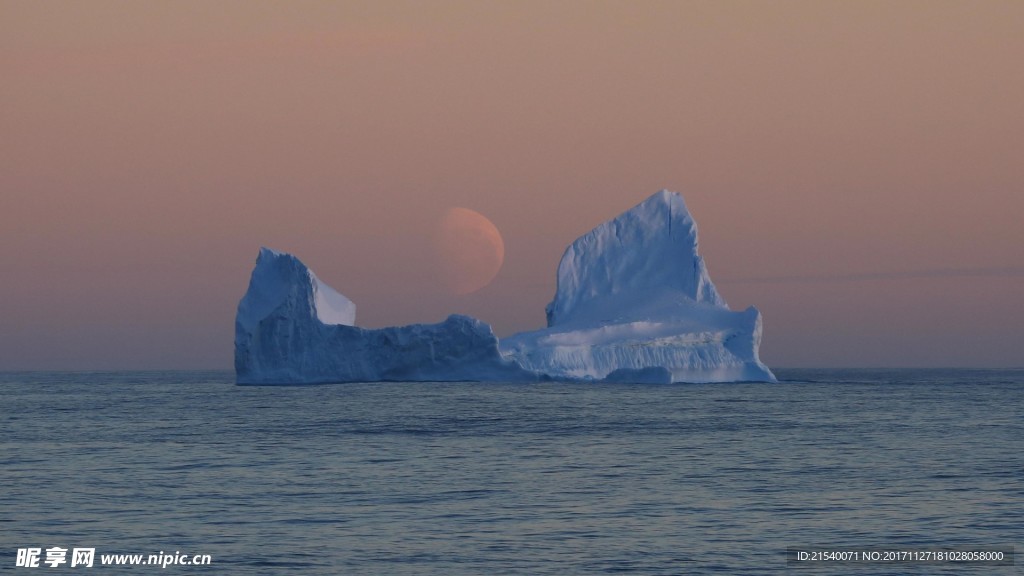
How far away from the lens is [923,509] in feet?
52.5

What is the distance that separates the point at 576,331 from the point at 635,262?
Answer: 18.9 ft

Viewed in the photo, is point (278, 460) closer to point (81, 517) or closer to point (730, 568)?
point (81, 517)

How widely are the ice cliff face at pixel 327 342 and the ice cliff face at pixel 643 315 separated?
237 centimetres

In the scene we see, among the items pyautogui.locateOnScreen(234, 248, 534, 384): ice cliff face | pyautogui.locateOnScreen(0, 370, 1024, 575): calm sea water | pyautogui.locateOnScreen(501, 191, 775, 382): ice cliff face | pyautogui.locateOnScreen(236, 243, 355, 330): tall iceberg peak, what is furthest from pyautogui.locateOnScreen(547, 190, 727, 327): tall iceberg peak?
pyautogui.locateOnScreen(0, 370, 1024, 575): calm sea water

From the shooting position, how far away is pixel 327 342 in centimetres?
5053

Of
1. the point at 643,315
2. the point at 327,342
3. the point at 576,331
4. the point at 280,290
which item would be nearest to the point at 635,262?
the point at 643,315

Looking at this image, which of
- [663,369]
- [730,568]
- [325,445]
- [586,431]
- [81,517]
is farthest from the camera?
[663,369]

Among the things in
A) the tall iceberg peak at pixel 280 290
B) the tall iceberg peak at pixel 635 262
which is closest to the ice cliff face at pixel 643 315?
the tall iceberg peak at pixel 635 262

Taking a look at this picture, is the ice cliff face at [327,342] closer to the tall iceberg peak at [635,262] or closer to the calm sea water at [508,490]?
the tall iceberg peak at [635,262]

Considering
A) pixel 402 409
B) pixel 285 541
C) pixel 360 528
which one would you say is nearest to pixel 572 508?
pixel 360 528

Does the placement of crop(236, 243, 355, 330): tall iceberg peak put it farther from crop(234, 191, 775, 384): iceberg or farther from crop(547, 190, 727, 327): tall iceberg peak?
crop(547, 190, 727, 327): tall iceberg peak

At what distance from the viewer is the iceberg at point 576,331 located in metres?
50.1

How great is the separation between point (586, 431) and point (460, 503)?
12.4 m

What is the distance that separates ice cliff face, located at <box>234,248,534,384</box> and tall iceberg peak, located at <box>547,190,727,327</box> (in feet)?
20.3
